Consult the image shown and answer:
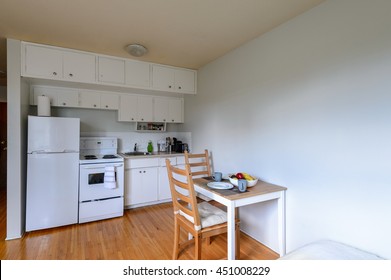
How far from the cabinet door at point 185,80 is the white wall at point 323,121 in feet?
3.52

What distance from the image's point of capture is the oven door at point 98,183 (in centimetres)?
273

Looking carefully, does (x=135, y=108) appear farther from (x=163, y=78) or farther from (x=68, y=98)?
(x=68, y=98)

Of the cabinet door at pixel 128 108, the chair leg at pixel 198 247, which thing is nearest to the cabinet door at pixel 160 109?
the cabinet door at pixel 128 108

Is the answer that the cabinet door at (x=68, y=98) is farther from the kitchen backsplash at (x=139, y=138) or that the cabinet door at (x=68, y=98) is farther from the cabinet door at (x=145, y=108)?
the cabinet door at (x=145, y=108)

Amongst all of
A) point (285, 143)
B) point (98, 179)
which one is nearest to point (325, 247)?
point (285, 143)

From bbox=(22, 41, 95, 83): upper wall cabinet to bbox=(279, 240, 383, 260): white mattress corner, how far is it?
2970 millimetres

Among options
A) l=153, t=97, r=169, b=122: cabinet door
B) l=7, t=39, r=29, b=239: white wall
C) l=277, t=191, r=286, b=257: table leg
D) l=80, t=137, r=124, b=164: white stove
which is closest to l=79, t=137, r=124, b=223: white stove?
l=80, t=137, r=124, b=164: white stove

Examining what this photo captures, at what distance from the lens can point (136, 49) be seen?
258cm

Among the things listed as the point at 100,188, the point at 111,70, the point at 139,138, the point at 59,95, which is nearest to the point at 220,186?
the point at 100,188

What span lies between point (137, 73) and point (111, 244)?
2.31 meters

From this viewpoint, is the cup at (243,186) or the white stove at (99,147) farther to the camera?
the white stove at (99,147)

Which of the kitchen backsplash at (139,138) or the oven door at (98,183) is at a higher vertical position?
the kitchen backsplash at (139,138)

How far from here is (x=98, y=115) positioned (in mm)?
3479
